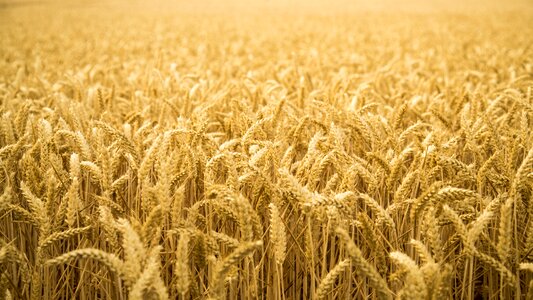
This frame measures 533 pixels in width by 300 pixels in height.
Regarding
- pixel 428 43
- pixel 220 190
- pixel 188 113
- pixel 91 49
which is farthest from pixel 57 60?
pixel 428 43

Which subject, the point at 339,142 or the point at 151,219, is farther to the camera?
the point at 339,142

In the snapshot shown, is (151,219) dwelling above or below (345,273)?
above

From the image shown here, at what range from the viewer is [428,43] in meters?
8.35

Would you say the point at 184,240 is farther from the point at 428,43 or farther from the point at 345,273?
the point at 428,43

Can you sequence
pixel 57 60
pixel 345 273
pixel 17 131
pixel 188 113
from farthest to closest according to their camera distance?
pixel 57 60
pixel 188 113
pixel 17 131
pixel 345 273

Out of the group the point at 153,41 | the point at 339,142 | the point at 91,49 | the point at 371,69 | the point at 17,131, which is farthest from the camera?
the point at 153,41

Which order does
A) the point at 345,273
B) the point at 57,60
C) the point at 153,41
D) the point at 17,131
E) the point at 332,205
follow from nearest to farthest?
the point at 332,205
the point at 345,273
the point at 17,131
the point at 57,60
the point at 153,41

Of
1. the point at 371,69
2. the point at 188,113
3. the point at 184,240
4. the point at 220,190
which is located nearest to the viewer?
the point at 184,240

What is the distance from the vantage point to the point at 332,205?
1109mm

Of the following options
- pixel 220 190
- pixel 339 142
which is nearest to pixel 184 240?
pixel 220 190

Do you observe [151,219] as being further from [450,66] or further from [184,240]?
[450,66]

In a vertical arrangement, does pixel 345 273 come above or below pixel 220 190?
below

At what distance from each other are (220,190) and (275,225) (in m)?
0.22

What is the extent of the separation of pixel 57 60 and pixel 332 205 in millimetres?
5856
